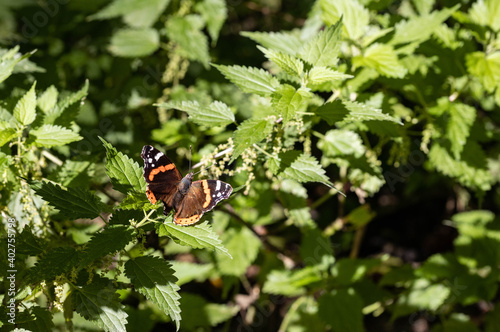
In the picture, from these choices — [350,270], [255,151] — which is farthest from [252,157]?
[350,270]

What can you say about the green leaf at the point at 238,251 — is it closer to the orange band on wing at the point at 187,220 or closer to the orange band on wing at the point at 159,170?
the orange band on wing at the point at 159,170

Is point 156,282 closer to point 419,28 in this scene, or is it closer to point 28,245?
point 28,245

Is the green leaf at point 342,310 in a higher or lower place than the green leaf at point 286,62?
lower

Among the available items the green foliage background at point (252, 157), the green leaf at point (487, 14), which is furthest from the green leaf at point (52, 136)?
the green leaf at point (487, 14)

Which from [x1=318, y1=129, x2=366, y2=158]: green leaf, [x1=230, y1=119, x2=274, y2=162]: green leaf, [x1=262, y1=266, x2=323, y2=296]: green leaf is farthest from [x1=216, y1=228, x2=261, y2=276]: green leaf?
[x1=230, y1=119, x2=274, y2=162]: green leaf

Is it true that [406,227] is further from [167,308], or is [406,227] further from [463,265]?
[167,308]

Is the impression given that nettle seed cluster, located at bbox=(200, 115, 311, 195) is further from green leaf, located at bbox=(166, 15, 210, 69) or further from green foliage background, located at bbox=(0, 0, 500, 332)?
green leaf, located at bbox=(166, 15, 210, 69)
